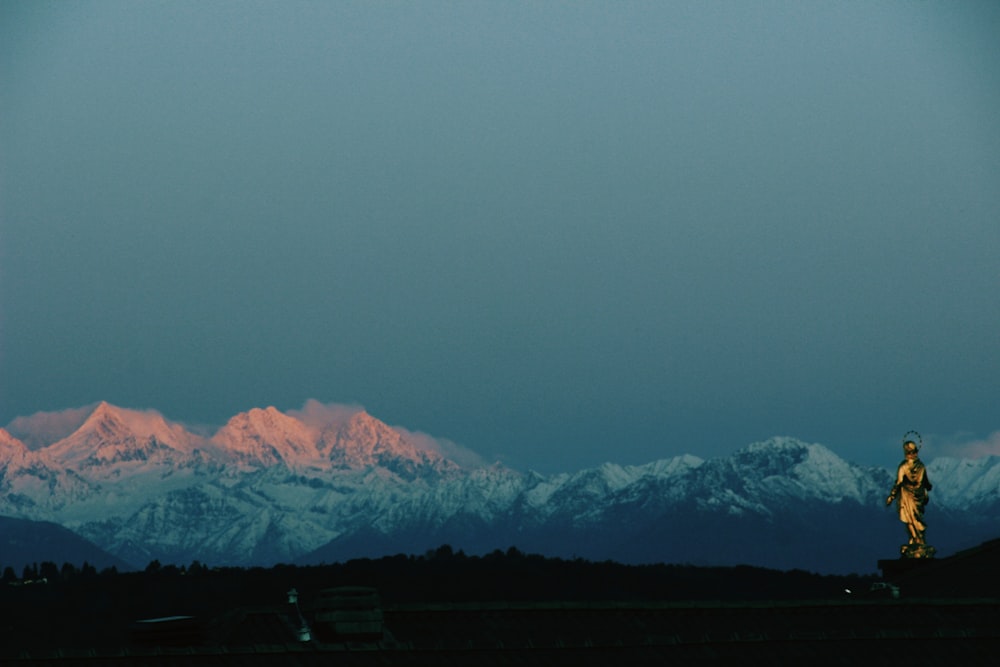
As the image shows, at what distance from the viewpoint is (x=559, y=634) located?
68625mm

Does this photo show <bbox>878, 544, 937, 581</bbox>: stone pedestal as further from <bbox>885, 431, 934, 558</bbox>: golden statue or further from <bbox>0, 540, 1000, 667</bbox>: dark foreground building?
<bbox>0, 540, 1000, 667</bbox>: dark foreground building

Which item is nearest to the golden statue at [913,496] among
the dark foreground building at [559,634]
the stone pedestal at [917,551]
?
the stone pedestal at [917,551]

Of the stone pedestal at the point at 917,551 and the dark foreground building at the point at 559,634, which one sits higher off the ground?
the stone pedestal at the point at 917,551

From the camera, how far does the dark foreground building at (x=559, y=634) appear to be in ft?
205

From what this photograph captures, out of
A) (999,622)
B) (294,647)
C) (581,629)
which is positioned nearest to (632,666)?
(581,629)

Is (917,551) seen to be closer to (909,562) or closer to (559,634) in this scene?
(909,562)

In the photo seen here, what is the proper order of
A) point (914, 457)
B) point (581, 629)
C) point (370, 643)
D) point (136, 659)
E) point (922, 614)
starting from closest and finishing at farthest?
1. point (136, 659)
2. point (370, 643)
3. point (581, 629)
4. point (922, 614)
5. point (914, 457)

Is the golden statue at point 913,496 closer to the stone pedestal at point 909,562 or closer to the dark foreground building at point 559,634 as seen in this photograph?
the stone pedestal at point 909,562

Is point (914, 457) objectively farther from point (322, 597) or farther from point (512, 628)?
point (322, 597)

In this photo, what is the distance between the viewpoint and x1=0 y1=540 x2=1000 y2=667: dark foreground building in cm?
6234

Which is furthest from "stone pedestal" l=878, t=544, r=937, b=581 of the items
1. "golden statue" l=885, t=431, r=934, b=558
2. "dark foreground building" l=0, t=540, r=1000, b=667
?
"dark foreground building" l=0, t=540, r=1000, b=667

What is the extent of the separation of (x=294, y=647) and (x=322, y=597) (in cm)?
384

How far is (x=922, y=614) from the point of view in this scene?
246ft

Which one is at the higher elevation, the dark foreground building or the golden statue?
the golden statue
